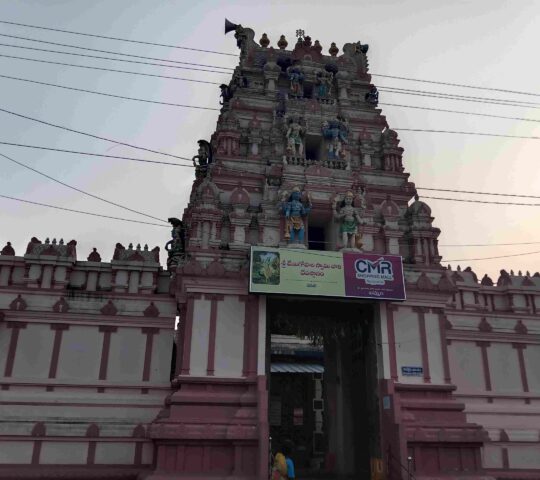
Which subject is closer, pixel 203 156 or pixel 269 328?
pixel 269 328

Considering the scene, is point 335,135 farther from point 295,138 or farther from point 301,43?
point 301,43

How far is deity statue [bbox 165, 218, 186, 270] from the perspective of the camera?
78.9 ft

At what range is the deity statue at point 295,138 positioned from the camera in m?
24.0

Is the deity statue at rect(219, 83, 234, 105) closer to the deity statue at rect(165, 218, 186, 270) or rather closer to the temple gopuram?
the temple gopuram

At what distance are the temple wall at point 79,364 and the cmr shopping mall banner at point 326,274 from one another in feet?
18.0

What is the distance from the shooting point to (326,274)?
19.3m

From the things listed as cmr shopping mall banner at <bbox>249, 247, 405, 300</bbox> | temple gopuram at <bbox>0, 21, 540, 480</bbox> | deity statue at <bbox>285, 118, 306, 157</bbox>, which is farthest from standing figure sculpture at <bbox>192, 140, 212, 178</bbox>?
cmr shopping mall banner at <bbox>249, 247, 405, 300</bbox>

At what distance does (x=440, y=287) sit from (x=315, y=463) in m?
15.9

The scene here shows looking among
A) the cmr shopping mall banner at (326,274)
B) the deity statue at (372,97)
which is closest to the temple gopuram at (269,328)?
the cmr shopping mall banner at (326,274)

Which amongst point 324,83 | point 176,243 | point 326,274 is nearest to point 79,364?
point 176,243

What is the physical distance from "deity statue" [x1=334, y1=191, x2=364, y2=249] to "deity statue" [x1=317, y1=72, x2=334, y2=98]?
7.85 metres

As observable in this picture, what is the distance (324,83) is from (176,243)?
12.0m

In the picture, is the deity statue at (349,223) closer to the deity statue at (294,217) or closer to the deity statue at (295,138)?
the deity statue at (294,217)

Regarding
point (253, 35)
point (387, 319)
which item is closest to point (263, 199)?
point (387, 319)
